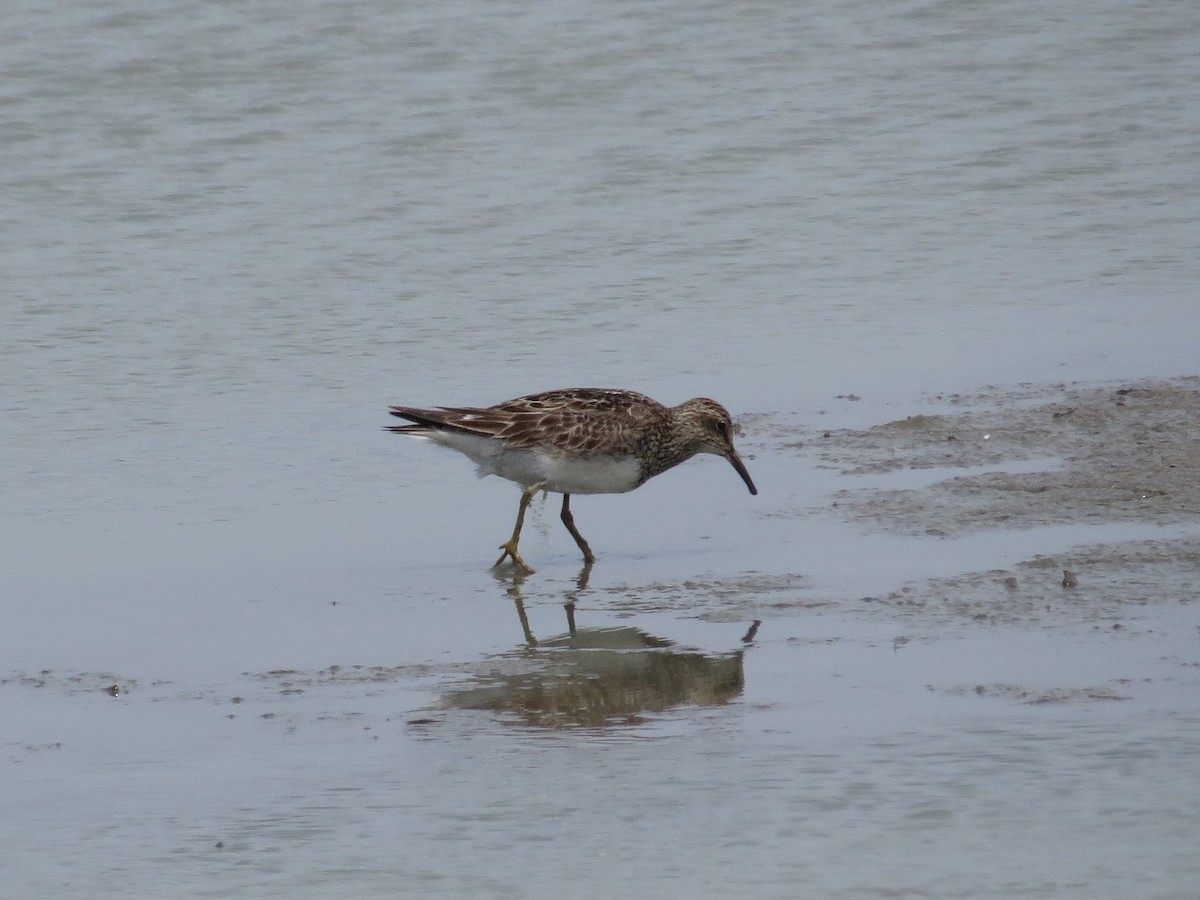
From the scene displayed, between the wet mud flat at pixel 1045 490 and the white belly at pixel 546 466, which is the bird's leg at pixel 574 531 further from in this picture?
the wet mud flat at pixel 1045 490

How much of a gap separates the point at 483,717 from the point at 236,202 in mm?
9183

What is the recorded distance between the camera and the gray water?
6215 millimetres

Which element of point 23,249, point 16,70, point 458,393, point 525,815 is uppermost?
point 16,70

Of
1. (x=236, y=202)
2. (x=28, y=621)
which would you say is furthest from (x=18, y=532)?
(x=236, y=202)

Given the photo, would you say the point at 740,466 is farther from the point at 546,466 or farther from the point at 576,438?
the point at 546,466

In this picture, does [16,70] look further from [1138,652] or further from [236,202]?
[1138,652]

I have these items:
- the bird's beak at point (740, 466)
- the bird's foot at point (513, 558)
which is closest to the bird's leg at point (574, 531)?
the bird's foot at point (513, 558)

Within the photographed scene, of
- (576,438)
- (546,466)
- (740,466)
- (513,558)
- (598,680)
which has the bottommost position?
(598,680)

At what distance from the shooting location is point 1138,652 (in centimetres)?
739

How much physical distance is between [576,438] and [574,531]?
448 millimetres

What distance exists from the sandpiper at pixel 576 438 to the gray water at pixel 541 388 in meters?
0.30

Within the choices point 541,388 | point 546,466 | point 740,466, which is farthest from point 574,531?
point 541,388

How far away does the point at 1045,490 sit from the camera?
9734 mm

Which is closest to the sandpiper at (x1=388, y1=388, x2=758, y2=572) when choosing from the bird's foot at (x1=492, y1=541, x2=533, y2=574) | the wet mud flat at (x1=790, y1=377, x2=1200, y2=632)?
the bird's foot at (x1=492, y1=541, x2=533, y2=574)
